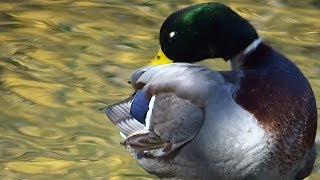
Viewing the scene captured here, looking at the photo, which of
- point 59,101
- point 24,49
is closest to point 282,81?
point 59,101

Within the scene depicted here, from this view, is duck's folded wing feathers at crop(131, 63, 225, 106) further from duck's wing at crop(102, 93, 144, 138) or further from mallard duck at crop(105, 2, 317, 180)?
duck's wing at crop(102, 93, 144, 138)

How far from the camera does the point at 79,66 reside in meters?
6.14

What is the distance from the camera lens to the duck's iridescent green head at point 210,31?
4.33 meters

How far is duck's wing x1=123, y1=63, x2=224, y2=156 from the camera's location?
3.98m

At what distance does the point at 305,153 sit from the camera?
417 cm

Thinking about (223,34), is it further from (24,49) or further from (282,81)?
(24,49)

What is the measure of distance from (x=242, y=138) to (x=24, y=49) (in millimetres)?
2799

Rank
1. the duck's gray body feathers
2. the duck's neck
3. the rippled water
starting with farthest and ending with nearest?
the rippled water, the duck's neck, the duck's gray body feathers

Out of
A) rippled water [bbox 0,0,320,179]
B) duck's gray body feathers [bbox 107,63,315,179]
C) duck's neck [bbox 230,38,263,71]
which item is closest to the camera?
duck's gray body feathers [bbox 107,63,315,179]

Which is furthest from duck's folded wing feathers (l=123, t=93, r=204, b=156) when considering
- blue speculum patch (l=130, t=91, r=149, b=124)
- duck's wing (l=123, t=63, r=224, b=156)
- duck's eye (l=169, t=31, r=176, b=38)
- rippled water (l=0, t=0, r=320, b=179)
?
rippled water (l=0, t=0, r=320, b=179)

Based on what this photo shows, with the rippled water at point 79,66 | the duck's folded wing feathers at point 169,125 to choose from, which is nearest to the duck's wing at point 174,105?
the duck's folded wing feathers at point 169,125

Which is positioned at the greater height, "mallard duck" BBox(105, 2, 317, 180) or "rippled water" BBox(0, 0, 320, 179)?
"mallard duck" BBox(105, 2, 317, 180)

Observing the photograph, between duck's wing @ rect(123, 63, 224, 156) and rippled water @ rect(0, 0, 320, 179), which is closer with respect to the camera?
duck's wing @ rect(123, 63, 224, 156)

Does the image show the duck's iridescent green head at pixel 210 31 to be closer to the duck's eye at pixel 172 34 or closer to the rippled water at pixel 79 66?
the duck's eye at pixel 172 34
